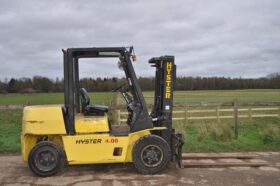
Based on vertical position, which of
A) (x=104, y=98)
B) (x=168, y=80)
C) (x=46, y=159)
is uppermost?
(x=168, y=80)

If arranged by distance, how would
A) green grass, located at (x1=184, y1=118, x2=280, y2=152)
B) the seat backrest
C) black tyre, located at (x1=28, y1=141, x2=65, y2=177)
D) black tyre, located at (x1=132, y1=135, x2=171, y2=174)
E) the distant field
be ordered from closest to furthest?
black tyre, located at (x1=28, y1=141, x2=65, y2=177) < black tyre, located at (x1=132, y1=135, x2=171, y2=174) < the seat backrest < green grass, located at (x1=184, y1=118, x2=280, y2=152) < the distant field

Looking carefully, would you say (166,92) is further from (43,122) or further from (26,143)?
(26,143)

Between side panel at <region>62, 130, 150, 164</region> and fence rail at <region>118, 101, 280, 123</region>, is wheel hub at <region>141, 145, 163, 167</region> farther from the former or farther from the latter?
fence rail at <region>118, 101, 280, 123</region>

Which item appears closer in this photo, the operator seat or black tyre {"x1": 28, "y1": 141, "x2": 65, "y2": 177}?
black tyre {"x1": 28, "y1": 141, "x2": 65, "y2": 177}

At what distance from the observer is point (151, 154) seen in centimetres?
673

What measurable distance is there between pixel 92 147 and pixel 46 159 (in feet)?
2.96

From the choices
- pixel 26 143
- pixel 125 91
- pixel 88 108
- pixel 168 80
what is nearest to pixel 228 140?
pixel 168 80

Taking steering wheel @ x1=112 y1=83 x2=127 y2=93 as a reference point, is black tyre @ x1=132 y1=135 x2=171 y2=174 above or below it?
below

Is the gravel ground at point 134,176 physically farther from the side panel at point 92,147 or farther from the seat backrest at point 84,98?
the seat backrest at point 84,98

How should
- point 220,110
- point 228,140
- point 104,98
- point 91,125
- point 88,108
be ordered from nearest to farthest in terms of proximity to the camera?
point 91,125, point 88,108, point 228,140, point 104,98, point 220,110

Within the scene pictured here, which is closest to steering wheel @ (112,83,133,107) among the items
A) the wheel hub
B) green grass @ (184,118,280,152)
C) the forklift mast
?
the forklift mast

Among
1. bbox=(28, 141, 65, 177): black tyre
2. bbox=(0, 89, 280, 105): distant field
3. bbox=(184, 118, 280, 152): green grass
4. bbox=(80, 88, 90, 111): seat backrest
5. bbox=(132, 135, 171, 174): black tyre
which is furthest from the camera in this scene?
bbox=(0, 89, 280, 105): distant field

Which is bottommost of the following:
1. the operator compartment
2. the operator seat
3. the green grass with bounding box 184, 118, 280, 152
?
the green grass with bounding box 184, 118, 280, 152

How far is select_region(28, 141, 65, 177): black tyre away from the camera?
657 cm
